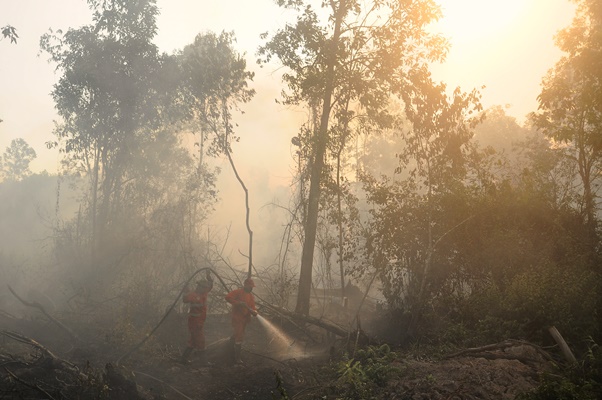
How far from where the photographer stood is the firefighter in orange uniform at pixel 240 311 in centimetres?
1105

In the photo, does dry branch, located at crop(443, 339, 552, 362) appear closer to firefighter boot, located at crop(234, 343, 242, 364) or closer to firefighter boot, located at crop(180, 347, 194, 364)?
firefighter boot, located at crop(234, 343, 242, 364)

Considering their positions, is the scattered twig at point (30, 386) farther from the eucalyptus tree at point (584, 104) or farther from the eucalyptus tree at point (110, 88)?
the eucalyptus tree at point (110, 88)

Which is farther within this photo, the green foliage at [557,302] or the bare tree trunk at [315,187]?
the bare tree trunk at [315,187]

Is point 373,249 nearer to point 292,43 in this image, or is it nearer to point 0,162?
point 292,43

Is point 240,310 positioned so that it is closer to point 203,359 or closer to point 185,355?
point 203,359

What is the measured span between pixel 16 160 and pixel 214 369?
89075 mm

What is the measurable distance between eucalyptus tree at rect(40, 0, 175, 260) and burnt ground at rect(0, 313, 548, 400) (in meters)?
13.6

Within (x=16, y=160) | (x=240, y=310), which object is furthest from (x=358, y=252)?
(x=16, y=160)

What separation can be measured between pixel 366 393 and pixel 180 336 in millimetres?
7117

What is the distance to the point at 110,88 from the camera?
84.1 feet

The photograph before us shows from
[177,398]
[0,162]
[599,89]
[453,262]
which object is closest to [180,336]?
[177,398]

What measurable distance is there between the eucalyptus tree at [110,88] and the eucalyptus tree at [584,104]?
1998 centimetres

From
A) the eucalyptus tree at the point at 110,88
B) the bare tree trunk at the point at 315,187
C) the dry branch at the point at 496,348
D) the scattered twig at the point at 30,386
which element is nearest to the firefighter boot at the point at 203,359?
→ the scattered twig at the point at 30,386

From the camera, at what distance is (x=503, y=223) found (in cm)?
1304
